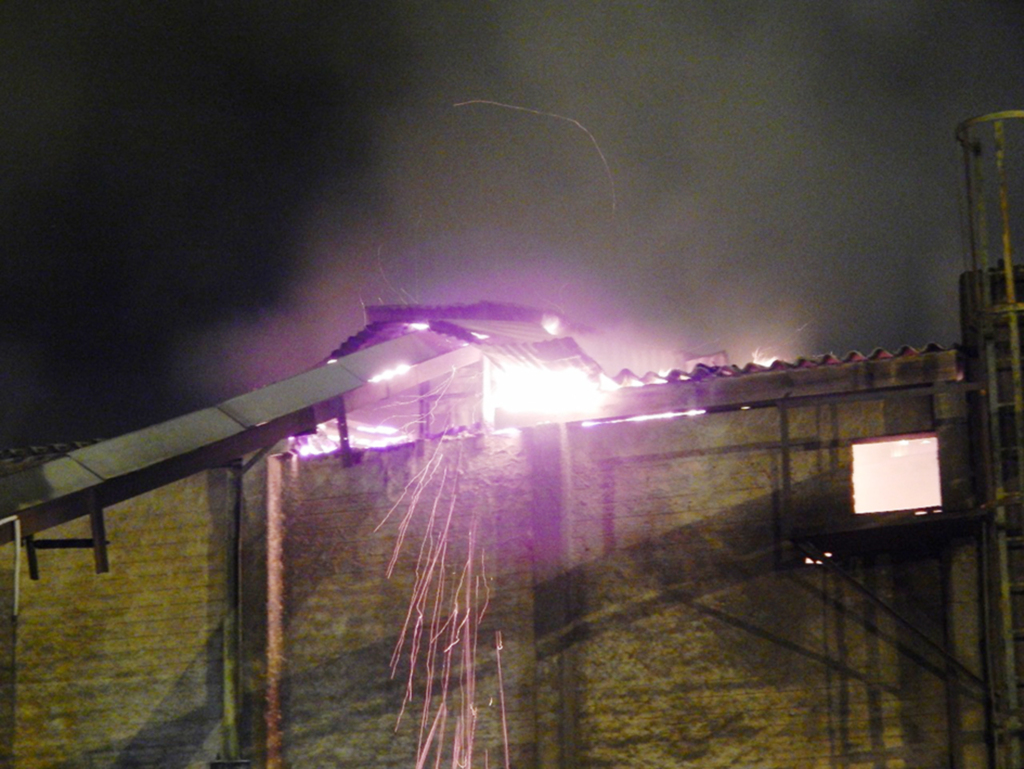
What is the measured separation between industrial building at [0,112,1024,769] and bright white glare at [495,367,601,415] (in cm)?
3

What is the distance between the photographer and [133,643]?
11.5 meters

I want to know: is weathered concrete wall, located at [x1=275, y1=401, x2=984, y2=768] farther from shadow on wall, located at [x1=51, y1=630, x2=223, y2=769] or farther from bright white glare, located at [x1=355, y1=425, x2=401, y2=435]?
bright white glare, located at [x1=355, y1=425, x2=401, y2=435]

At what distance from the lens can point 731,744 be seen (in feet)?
30.9

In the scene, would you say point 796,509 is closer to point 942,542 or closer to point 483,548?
point 942,542

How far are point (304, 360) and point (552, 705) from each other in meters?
10.7

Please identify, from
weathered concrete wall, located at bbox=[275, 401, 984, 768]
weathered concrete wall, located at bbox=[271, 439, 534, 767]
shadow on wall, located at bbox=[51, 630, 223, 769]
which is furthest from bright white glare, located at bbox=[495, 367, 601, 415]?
shadow on wall, located at bbox=[51, 630, 223, 769]

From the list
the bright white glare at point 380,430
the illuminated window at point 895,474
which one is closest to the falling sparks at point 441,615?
the bright white glare at point 380,430

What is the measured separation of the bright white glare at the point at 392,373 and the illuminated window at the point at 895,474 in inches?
166

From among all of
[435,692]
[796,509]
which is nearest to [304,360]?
[435,692]

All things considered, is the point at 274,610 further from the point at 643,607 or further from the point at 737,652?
the point at 737,652

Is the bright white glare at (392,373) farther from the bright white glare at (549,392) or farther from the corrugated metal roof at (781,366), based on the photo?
the corrugated metal roof at (781,366)

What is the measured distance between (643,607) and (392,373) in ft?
10.5

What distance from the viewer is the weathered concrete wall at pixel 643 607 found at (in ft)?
30.0

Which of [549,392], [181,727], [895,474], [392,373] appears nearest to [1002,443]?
[895,474]
